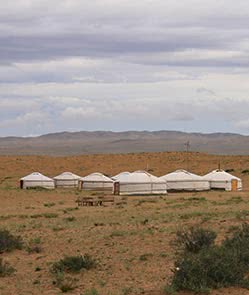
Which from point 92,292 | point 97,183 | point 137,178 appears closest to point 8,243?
point 92,292

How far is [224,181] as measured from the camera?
65062 mm

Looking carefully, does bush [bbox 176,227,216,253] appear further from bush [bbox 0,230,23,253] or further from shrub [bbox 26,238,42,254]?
bush [bbox 0,230,23,253]

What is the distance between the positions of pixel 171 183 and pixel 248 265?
47.6 meters

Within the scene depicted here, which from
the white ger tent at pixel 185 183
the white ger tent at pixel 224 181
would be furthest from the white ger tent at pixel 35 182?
the white ger tent at pixel 224 181

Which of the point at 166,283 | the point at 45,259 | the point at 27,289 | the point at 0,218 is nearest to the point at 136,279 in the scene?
the point at 166,283

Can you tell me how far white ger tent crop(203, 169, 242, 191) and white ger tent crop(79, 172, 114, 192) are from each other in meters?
9.16

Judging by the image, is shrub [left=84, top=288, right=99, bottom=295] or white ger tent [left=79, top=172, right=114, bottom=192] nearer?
shrub [left=84, top=288, right=99, bottom=295]

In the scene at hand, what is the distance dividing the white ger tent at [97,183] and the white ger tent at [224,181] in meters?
9.16

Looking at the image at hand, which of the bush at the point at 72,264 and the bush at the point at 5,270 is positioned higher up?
the bush at the point at 72,264

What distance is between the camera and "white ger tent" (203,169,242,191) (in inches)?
2530

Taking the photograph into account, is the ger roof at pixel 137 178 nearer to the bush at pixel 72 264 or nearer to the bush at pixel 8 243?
the bush at pixel 8 243

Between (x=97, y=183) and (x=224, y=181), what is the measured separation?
11.4 m

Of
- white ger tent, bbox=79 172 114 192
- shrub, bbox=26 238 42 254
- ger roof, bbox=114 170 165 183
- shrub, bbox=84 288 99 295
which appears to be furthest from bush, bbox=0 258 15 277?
white ger tent, bbox=79 172 114 192

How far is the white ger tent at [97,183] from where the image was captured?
63.3m
